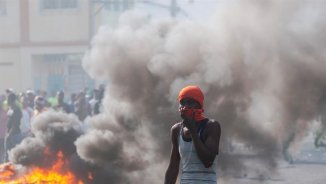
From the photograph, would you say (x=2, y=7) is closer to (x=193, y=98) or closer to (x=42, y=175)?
(x=42, y=175)

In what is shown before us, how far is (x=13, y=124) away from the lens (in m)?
14.2

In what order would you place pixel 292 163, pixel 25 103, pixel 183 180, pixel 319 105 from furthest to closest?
pixel 25 103 < pixel 292 163 < pixel 319 105 < pixel 183 180

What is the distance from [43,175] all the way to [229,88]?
8.39 ft

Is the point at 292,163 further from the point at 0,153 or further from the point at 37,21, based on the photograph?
the point at 37,21

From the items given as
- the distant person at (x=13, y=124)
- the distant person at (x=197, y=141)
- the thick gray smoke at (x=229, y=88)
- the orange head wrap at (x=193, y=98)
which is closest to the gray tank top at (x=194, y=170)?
the distant person at (x=197, y=141)

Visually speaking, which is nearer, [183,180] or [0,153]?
[183,180]

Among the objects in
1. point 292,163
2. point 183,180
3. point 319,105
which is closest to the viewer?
point 183,180

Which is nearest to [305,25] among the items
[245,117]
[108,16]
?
[245,117]

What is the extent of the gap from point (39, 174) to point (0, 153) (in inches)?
209

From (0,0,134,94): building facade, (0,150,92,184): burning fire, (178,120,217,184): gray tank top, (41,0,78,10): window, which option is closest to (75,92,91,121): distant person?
(0,150,92,184): burning fire

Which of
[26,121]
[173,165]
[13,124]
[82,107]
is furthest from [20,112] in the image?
[173,165]

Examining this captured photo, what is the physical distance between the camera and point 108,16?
31953 mm

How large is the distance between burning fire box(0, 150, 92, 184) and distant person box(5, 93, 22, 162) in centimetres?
424

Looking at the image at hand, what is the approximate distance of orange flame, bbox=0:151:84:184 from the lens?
9523 millimetres
